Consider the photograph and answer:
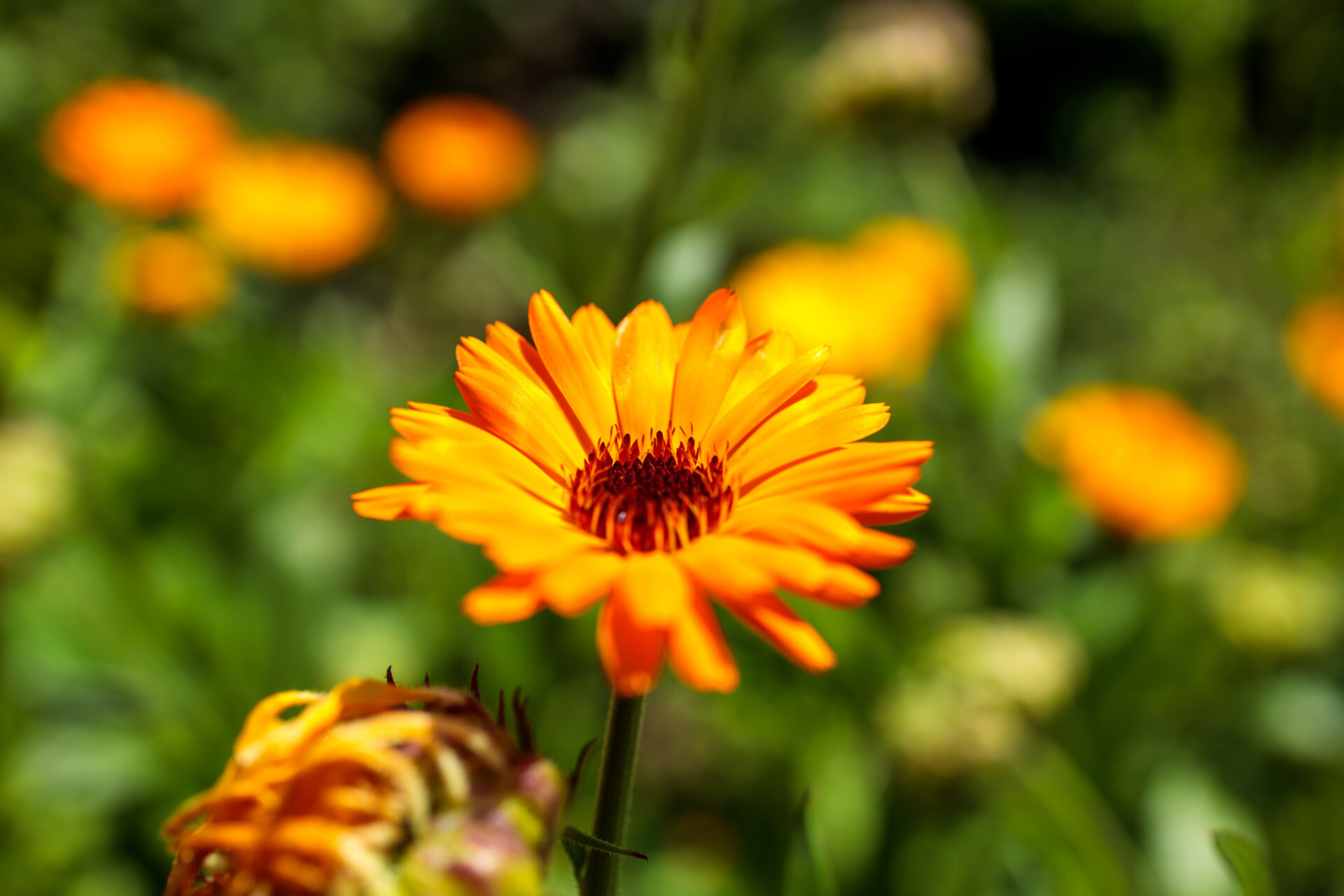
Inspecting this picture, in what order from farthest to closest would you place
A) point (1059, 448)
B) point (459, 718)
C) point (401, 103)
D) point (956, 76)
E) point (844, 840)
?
point (401, 103)
point (956, 76)
point (1059, 448)
point (844, 840)
point (459, 718)

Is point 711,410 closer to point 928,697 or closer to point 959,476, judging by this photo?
point 928,697

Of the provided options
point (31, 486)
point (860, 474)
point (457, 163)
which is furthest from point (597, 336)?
point (457, 163)

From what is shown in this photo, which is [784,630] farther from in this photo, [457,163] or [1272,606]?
[457,163]

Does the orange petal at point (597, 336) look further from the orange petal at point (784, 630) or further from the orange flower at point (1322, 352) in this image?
the orange flower at point (1322, 352)

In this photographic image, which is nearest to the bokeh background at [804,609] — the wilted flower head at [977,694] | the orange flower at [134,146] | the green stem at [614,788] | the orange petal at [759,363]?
the wilted flower head at [977,694]

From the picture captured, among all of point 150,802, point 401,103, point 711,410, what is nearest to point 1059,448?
point 711,410
